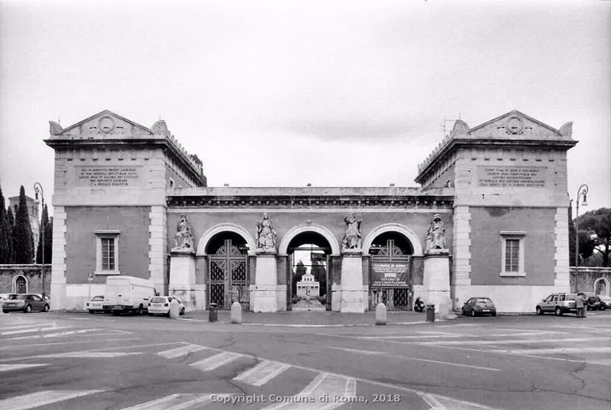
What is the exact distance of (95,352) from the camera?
1534cm

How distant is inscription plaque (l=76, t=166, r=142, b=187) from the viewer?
34.0 metres

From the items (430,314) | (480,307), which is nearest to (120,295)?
(430,314)

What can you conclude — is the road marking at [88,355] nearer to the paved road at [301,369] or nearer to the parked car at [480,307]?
the paved road at [301,369]

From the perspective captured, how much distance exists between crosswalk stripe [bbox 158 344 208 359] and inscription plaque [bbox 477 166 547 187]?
2182cm

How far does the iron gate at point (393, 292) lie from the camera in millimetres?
34188

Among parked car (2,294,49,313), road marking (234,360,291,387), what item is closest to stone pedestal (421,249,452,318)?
road marking (234,360,291,387)

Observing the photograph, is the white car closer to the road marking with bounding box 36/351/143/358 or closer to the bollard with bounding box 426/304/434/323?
the bollard with bounding box 426/304/434/323

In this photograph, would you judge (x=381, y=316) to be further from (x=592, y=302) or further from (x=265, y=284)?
(x=592, y=302)

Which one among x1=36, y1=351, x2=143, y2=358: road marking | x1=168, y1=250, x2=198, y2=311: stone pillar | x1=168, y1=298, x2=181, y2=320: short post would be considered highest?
x1=168, y1=250, x2=198, y2=311: stone pillar

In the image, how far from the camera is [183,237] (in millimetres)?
33750

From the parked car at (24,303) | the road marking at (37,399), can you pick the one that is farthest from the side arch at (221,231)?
the road marking at (37,399)

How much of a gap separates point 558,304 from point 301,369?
2258 cm

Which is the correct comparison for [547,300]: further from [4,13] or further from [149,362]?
[4,13]

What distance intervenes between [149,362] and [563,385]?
848 cm
